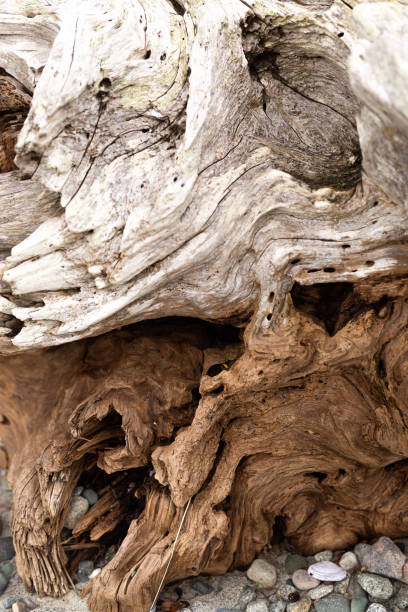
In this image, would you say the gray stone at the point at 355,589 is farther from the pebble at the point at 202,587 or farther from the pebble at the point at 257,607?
the pebble at the point at 202,587

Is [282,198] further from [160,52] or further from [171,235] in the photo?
[160,52]

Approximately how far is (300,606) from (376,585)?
52 centimetres

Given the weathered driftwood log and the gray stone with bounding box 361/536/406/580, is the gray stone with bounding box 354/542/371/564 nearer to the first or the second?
the gray stone with bounding box 361/536/406/580

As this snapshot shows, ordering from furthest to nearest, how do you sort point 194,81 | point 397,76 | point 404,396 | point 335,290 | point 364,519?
point 364,519 → point 335,290 → point 404,396 → point 194,81 → point 397,76

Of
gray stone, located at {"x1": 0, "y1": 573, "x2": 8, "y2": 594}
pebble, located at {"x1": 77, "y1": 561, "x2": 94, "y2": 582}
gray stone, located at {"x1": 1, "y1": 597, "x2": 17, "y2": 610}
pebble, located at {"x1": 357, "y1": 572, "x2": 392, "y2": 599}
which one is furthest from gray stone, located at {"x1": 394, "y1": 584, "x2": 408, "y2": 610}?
gray stone, located at {"x1": 0, "y1": 573, "x2": 8, "y2": 594}

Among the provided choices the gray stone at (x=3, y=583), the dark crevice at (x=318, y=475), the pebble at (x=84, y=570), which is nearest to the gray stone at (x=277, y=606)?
the dark crevice at (x=318, y=475)

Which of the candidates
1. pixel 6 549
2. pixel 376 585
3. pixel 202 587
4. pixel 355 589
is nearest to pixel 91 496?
pixel 6 549

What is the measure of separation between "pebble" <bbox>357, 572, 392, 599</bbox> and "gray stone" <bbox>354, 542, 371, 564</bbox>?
190 millimetres

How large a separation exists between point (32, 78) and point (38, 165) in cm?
68

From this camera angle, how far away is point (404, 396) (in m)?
3.32

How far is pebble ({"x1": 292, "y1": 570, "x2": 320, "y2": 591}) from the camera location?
3840 mm

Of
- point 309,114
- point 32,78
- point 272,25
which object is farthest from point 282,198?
point 32,78

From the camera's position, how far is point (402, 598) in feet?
11.7

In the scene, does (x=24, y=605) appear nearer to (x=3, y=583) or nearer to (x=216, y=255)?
(x=3, y=583)
